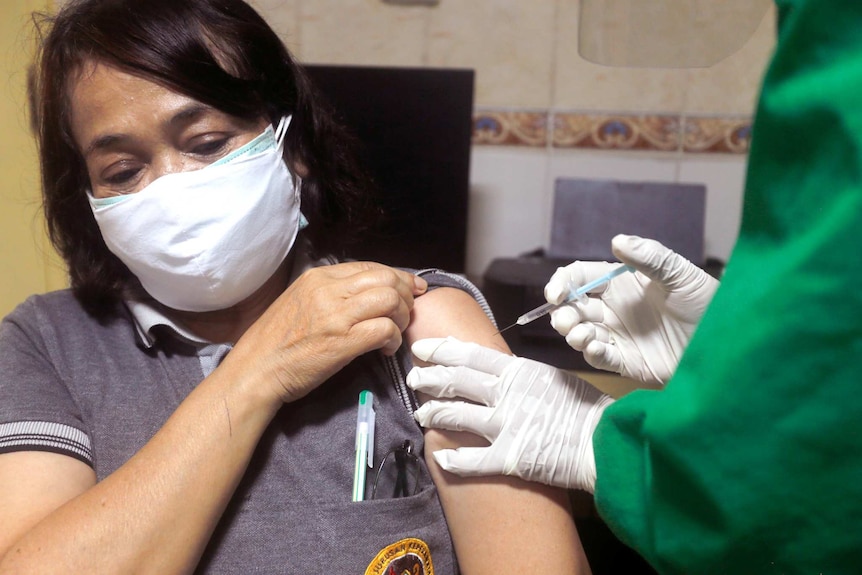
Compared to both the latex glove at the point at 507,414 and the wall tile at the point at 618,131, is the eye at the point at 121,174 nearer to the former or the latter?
the latex glove at the point at 507,414

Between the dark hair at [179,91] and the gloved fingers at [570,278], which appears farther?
the dark hair at [179,91]

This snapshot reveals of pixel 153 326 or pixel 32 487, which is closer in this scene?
pixel 32 487

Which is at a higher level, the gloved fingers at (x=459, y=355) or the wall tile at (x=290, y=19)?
the wall tile at (x=290, y=19)

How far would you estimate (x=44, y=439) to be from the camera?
2.86 feet

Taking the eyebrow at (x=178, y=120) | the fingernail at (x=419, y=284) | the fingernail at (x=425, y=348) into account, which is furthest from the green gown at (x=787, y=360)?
the eyebrow at (x=178, y=120)

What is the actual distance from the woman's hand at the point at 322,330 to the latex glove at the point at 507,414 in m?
0.06

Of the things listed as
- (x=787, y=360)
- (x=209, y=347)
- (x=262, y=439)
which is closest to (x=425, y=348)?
(x=262, y=439)

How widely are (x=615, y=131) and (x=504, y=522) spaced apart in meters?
1.56

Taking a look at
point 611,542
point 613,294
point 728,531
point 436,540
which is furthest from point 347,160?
point 728,531

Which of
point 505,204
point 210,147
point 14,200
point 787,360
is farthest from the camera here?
point 505,204

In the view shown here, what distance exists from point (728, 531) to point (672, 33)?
790mm

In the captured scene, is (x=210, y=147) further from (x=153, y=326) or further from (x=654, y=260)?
(x=654, y=260)

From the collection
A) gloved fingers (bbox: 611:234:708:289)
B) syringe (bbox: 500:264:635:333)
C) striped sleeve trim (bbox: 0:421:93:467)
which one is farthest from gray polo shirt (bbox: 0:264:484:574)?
gloved fingers (bbox: 611:234:708:289)

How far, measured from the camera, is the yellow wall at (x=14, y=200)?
1.64 meters
